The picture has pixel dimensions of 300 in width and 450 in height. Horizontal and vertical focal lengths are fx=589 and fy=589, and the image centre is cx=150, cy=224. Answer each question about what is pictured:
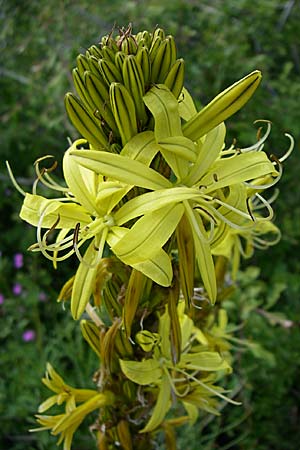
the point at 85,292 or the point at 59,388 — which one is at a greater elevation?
the point at 85,292

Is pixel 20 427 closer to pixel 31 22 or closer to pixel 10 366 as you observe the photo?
pixel 10 366

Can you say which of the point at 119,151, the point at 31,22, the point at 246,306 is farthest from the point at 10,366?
the point at 31,22

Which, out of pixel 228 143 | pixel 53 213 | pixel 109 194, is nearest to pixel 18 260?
pixel 228 143

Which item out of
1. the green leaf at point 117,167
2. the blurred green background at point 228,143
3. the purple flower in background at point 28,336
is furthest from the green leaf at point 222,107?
the purple flower in background at point 28,336

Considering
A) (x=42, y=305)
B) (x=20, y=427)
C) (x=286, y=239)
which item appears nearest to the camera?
(x=20, y=427)

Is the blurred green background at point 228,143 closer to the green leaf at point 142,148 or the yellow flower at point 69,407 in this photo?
the yellow flower at point 69,407

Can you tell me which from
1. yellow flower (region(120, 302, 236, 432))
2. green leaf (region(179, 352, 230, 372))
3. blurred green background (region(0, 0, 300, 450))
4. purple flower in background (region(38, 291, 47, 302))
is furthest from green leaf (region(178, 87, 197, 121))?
purple flower in background (region(38, 291, 47, 302))
